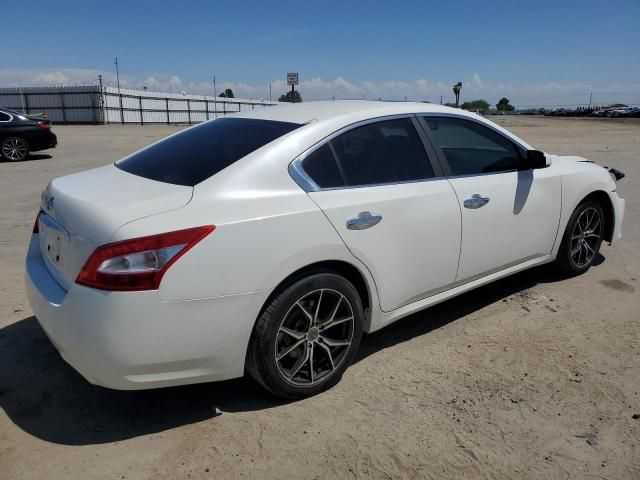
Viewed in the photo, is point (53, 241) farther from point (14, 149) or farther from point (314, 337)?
point (14, 149)

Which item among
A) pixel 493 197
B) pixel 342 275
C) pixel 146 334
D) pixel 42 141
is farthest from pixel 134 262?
pixel 42 141

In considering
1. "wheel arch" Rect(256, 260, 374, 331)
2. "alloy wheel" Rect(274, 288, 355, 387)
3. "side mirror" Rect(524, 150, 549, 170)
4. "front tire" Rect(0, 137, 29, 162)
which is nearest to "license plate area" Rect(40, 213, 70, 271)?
"wheel arch" Rect(256, 260, 374, 331)

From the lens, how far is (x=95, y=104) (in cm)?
3934

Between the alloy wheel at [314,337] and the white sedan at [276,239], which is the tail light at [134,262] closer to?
the white sedan at [276,239]

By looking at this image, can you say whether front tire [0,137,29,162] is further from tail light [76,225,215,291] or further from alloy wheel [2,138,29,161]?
tail light [76,225,215,291]

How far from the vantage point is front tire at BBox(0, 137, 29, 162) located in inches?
527

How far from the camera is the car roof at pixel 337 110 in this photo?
3270 mm

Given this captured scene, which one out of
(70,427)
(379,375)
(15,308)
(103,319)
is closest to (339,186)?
(379,375)

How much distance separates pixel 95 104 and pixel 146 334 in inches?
1634

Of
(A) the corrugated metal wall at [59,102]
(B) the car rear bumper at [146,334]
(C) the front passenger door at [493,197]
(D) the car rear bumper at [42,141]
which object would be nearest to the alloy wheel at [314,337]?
(B) the car rear bumper at [146,334]

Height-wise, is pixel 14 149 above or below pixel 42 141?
below

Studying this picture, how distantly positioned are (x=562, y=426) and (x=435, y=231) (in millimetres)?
1282

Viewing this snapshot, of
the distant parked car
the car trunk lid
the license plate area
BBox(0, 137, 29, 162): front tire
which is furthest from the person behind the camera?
the distant parked car

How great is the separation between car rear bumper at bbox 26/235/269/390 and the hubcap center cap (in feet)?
1.33
